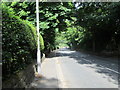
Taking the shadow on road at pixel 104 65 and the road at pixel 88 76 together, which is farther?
the shadow on road at pixel 104 65

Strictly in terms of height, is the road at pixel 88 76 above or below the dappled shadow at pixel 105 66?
above

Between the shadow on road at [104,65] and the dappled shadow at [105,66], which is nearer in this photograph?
the dappled shadow at [105,66]

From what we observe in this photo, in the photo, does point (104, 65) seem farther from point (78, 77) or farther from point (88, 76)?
point (78, 77)

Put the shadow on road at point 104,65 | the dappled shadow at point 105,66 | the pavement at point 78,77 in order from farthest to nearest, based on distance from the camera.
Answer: the shadow on road at point 104,65
the dappled shadow at point 105,66
the pavement at point 78,77

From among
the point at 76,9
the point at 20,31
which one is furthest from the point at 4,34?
the point at 76,9

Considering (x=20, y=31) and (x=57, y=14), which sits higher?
(x=57, y=14)

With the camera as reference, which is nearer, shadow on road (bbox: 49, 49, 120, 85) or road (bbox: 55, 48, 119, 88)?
road (bbox: 55, 48, 119, 88)

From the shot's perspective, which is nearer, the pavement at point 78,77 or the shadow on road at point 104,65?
the pavement at point 78,77

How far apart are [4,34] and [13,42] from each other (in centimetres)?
55

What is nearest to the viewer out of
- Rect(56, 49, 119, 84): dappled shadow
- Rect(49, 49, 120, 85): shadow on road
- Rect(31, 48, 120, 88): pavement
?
Rect(31, 48, 120, 88): pavement

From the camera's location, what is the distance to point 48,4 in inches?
744

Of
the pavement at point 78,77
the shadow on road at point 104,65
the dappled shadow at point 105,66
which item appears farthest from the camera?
the shadow on road at point 104,65

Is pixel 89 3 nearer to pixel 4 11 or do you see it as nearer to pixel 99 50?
pixel 99 50

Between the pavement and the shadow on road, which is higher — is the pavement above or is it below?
above
